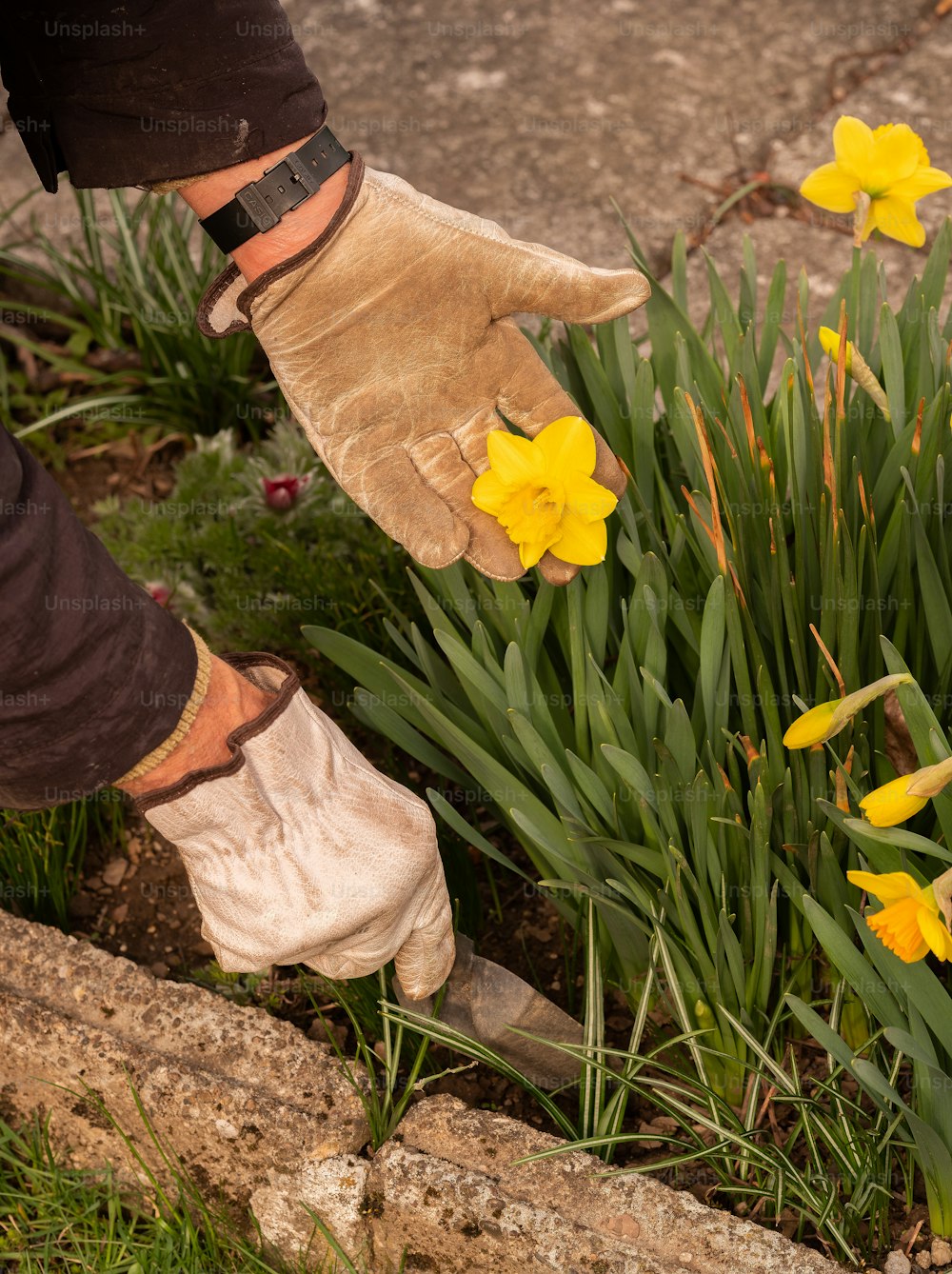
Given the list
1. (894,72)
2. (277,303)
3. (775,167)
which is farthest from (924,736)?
(894,72)

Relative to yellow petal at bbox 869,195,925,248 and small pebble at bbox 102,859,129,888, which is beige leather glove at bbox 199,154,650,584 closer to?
yellow petal at bbox 869,195,925,248

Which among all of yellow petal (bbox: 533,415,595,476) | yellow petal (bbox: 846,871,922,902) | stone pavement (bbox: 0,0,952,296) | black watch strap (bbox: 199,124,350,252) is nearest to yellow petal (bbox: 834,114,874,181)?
yellow petal (bbox: 533,415,595,476)

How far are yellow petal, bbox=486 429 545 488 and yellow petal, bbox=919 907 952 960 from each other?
0.58m

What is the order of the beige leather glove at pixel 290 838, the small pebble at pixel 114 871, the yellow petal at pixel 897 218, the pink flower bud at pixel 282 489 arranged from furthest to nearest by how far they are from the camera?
the pink flower bud at pixel 282 489 < the small pebble at pixel 114 871 < the yellow petal at pixel 897 218 < the beige leather glove at pixel 290 838

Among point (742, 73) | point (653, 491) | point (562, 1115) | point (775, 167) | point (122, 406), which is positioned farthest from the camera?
point (742, 73)

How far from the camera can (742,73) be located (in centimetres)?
315

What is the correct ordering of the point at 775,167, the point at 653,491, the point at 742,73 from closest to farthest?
1. the point at 653,491
2. the point at 775,167
3. the point at 742,73

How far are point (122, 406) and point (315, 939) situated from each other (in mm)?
1604

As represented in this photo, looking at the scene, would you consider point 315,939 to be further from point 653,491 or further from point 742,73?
point 742,73

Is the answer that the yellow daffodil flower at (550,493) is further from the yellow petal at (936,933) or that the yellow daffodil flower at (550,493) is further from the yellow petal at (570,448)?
the yellow petal at (936,933)

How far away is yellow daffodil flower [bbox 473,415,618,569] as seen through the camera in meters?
1.28

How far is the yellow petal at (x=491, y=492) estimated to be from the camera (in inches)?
51.6

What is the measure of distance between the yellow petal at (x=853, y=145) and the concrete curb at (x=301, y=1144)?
118 centimetres

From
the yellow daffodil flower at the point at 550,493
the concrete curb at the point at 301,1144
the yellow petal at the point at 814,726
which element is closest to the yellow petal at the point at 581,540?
the yellow daffodil flower at the point at 550,493
